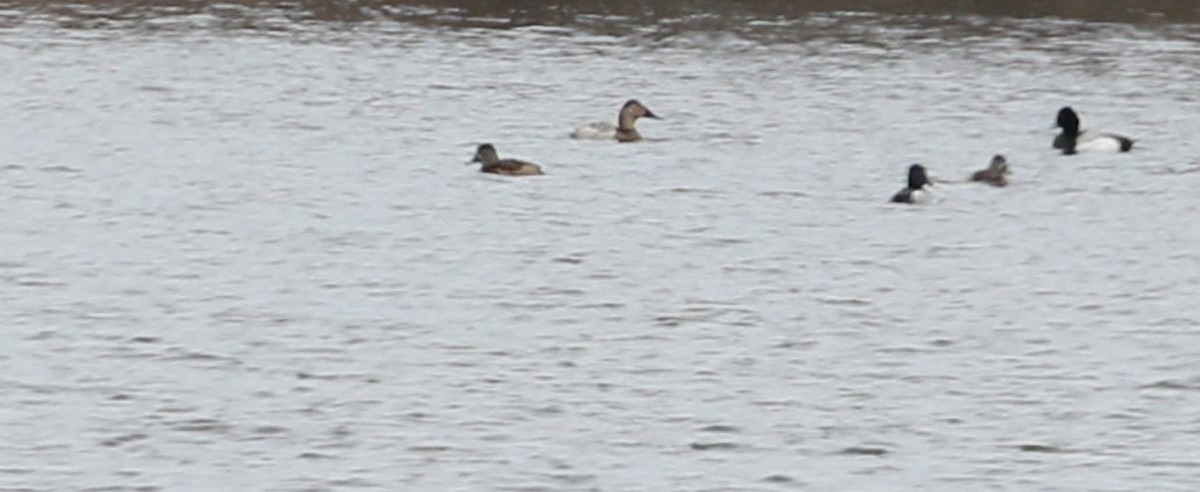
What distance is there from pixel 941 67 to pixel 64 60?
1010 cm

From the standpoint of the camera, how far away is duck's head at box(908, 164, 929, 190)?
20.5m

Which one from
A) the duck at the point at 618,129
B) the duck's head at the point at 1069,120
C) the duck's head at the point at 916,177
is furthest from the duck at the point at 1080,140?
the duck at the point at 618,129

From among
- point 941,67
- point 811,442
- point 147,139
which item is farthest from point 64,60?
point 811,442

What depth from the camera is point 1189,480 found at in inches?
462

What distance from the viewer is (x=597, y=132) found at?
2436cm

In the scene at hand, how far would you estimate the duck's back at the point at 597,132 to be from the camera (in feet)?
80.0

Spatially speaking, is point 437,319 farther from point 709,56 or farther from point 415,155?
point 709,56

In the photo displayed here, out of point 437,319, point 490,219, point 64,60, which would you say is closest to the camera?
point 437,319

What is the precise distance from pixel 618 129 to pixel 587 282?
7.74m

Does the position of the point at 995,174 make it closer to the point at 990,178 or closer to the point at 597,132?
the point at 990,178

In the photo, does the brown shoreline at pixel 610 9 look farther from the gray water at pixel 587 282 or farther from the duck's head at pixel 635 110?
the duck's head at pixel 635 110

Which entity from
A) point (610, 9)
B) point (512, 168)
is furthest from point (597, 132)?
point (610, 9)

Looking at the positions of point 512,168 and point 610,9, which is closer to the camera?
point 512,168

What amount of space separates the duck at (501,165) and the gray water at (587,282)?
0.15m
